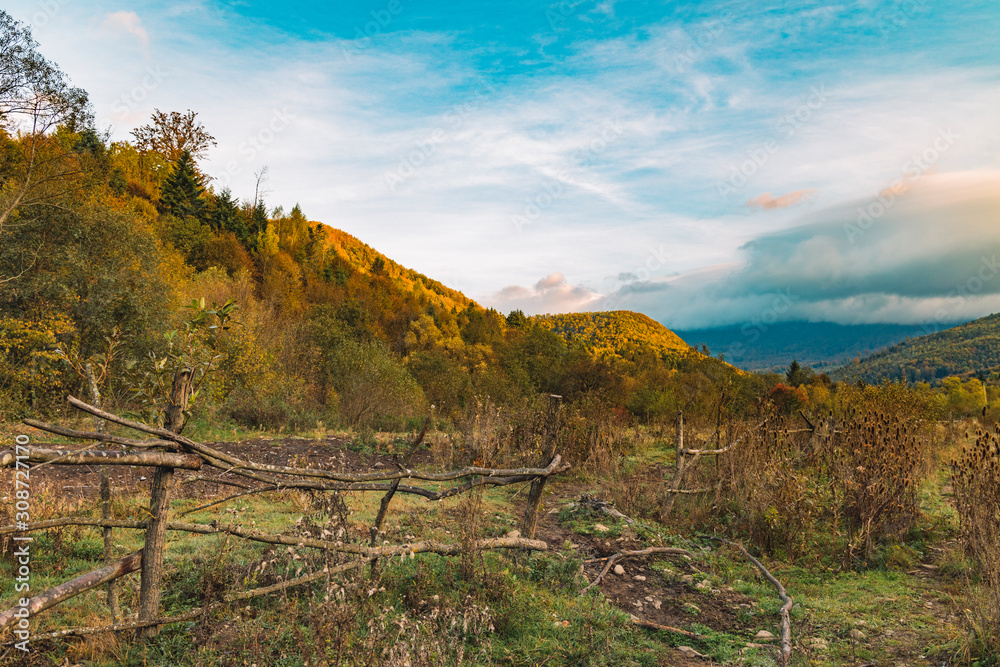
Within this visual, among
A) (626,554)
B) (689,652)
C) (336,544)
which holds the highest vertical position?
(336,544)

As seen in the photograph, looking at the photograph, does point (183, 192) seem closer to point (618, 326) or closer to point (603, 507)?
point (603, 507)

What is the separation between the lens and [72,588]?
2701mm

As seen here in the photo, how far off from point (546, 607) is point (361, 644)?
81.3 inches

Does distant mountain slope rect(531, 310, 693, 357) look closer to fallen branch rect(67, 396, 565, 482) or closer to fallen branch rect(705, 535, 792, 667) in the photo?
fallen branch rect(705, 535, 792, 667)

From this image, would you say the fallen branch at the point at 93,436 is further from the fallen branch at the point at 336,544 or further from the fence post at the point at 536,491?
the fence post at the point at 536,491

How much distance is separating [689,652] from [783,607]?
4.45 feet

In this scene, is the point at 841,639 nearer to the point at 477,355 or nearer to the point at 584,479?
the point at 584,479

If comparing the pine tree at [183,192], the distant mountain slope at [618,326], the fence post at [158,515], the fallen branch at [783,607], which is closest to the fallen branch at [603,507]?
the fallen branch at [783,607]

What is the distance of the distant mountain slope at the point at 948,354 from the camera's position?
159 ft

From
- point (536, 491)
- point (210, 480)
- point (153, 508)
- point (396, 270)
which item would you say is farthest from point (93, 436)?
point (396, 270)

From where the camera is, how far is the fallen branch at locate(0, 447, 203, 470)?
2.41 m

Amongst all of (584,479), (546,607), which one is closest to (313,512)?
(546,607)

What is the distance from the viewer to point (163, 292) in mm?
18906

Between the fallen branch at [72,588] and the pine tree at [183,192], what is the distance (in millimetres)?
41102
